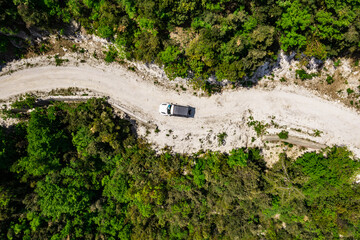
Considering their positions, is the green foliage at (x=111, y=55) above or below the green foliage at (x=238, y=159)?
above

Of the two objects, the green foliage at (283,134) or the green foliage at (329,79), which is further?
the green foliage at (283,134)

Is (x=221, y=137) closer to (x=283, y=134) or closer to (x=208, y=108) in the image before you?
(x=208, y=108)

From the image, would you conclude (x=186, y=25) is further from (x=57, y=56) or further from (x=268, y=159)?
(x=268, y=159)

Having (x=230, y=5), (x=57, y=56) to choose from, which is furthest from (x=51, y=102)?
(x=230, y=5)

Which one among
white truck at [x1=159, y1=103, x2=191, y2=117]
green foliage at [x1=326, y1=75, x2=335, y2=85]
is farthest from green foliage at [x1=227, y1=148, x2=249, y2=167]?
green foliage at [x1=326, y1=75, x2=335, y2=85]

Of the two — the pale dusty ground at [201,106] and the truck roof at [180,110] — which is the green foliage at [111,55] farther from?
the truck roof at [180,110]

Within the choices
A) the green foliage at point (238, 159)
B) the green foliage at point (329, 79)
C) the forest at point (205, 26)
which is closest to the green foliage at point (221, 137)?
the green foliage at point (238, 159)

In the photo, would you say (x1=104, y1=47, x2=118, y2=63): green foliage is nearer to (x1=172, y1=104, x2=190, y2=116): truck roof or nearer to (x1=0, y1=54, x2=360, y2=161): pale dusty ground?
(x1=0, y1=54, x2=360, y2=161): pale dusty ground
